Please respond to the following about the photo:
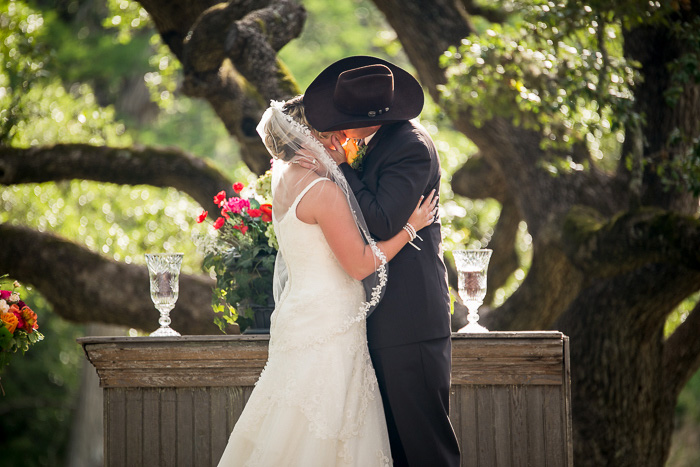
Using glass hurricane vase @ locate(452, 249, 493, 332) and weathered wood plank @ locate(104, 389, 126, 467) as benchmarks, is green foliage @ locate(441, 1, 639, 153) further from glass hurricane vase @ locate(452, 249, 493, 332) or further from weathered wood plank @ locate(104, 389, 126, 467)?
weathered wood plank @ locate(104, 389, 126, 467)

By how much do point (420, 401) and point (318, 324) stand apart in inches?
17.8

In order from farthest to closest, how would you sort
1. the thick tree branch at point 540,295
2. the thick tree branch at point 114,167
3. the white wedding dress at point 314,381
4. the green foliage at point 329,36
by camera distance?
the green foliage at point 329,36 → the thick tree branch at point 114,167 → the thick tree branch at point 540,295 → the white wedding dress at point 314,381

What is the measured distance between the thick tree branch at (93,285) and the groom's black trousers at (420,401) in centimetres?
338

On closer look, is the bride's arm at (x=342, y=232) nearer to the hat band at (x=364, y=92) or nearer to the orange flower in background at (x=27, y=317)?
the hat band at (x=364, y=92)

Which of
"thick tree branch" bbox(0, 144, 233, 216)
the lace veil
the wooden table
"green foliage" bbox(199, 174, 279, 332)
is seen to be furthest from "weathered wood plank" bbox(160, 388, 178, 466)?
"thick tree branch" bbox(0, 144, 233, 216)

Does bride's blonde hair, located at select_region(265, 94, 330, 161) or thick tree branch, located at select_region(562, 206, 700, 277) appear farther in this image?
thick tree branch, located at select_region(562, 206, 700, 277)

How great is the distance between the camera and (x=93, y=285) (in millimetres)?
6148

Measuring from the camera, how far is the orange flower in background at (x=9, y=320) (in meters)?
3.47

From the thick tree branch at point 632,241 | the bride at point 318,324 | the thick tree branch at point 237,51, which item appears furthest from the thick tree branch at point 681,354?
the bride at point 318,324

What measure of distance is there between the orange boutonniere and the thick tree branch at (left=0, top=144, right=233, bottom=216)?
3.52m

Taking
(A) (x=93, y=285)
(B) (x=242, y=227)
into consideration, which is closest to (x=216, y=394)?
(B) (x=242, y=227)

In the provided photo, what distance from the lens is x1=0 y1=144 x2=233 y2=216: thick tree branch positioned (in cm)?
650

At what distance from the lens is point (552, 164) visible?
5.78m

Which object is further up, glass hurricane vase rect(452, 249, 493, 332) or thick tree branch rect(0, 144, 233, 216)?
glass hurricane vase rect(452, 249, 493, 332)
